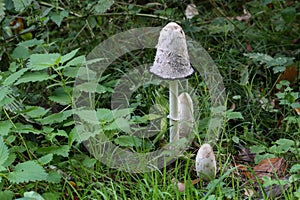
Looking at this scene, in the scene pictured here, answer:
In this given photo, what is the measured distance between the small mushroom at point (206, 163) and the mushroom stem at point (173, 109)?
0.94 feet

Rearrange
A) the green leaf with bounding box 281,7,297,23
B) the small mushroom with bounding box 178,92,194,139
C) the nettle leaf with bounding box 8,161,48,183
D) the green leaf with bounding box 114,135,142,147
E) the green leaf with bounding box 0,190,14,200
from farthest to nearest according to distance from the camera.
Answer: the green leaf with bounding box 281,7,297,23 < the small mushroom with bounding box 178,92,194,139 < the green leaf with bounding box 114,135,142,147 < the green leaf with bounding box 0,190,14,200 < the nettle leaf with bounding box 8,161,48,183

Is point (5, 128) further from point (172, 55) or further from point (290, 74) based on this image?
point (290, 74)

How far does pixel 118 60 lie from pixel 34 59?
43.9 inches

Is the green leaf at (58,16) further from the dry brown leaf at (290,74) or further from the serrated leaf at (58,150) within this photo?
the dry brown leaf at (290,74)

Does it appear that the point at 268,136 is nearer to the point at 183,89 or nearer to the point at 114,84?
the point at 183,89

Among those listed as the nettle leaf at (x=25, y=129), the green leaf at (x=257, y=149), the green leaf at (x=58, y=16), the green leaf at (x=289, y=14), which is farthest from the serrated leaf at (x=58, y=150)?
the green leaf at (x=289, y=14)

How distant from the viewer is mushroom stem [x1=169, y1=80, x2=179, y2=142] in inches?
98.6

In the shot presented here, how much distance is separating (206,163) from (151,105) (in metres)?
0.76

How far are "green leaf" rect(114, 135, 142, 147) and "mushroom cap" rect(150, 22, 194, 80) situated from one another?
1.08ft

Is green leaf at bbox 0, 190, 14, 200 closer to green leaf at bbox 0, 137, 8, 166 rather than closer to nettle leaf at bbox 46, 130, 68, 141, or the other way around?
green leaf at bbox 0, 137, 8, 166

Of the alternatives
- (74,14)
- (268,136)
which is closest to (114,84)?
(74,14)

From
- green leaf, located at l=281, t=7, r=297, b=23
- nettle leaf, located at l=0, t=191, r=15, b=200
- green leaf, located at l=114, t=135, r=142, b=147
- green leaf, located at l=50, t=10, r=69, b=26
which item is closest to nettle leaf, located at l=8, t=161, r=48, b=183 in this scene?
nettle leaf, located at l=0, t=191, r=15, b=200

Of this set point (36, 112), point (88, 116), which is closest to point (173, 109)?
point (88, 116)

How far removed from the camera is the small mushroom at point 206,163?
229 centimetres
